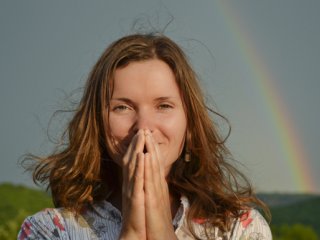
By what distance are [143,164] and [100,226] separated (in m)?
0.52

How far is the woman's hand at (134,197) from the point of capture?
8.61 feet

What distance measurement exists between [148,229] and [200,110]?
2.42 feet

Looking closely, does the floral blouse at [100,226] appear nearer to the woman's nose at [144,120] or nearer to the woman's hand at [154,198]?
the woman's hand at [154,198]

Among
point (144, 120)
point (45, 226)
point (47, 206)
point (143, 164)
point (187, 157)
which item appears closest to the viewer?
point (143, 164)

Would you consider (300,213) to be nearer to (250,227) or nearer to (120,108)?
(250,227)

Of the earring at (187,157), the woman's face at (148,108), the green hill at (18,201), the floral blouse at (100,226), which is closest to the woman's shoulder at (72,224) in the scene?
the floral blouse at (100,226)

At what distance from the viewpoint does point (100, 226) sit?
2984mm

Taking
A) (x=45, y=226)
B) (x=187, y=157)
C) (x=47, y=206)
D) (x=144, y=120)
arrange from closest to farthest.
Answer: (x=144, y=120)
(x=45, y=226)
(x=187, y=157)
(x=47, y=206)

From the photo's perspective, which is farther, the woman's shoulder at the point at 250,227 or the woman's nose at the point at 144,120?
the woman's shoulder at the point at 250,227

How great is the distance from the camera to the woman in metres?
2.67

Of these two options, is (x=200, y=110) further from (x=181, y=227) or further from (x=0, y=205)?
(x=0, y=205)

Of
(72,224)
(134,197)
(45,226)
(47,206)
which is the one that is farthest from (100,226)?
(47,206)

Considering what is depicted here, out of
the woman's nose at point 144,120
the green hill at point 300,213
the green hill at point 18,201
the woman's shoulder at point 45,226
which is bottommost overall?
the green hill at point 18,201

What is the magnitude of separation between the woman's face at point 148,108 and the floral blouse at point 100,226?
28 centimetres
